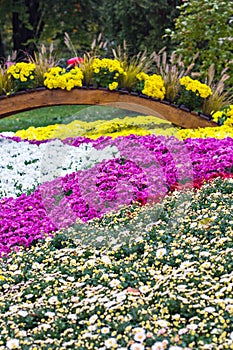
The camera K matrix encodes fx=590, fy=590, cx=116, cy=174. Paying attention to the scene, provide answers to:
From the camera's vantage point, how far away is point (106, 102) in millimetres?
8562

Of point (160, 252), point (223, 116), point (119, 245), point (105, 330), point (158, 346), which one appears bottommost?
point (223, 116)

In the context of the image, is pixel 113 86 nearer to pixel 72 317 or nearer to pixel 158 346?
pixel 72 317

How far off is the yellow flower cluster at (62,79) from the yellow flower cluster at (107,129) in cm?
64

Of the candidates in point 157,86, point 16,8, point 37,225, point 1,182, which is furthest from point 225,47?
point 16,8

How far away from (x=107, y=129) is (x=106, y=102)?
402 mm

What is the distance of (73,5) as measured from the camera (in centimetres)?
1911

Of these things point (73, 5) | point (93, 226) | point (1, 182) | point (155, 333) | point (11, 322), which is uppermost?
point (155, 333)

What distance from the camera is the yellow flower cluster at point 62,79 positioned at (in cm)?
831

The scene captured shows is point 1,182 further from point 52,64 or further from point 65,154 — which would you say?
point 52,64

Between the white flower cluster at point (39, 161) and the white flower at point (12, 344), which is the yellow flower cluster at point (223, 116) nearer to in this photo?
the white flower cluster at point (39, 161)

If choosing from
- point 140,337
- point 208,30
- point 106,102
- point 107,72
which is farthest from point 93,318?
point 208,30

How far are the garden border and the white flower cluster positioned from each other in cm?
81

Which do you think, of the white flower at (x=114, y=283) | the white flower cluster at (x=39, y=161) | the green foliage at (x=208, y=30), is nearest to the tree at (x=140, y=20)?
the green foliage at (x=208, y=30)

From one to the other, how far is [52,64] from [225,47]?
161 inches
